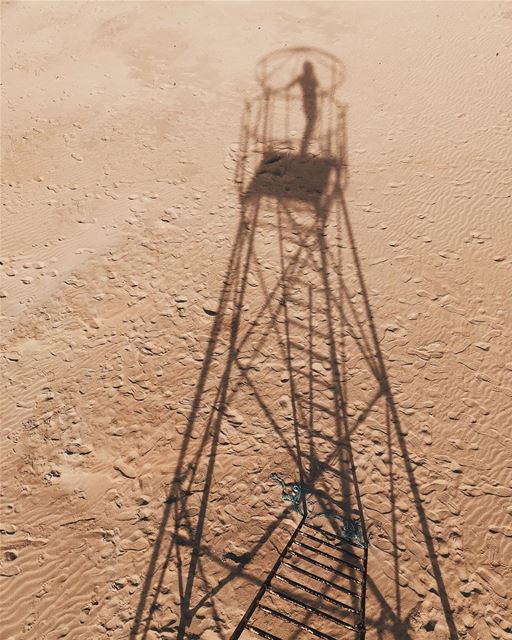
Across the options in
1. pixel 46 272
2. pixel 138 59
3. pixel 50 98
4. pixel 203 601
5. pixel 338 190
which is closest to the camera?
pixel 203 601

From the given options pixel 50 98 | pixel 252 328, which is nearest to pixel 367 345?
pixel 252 328

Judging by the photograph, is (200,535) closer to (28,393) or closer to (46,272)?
(28,393)

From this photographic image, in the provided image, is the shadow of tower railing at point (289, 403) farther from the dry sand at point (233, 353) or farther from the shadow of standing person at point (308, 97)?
the shadow of standing person at point (308, 97)

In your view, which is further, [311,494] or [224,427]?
[224,427]

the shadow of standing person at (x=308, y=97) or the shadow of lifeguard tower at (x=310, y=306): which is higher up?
the shadow of standing person at (x=308, y=97)

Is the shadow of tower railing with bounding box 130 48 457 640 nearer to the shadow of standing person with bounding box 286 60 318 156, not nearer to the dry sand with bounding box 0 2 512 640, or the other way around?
the dry sand with bounding box 0 2 512 640

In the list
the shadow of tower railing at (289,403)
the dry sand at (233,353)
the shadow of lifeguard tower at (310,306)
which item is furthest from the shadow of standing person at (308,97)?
the dry sand at (233,353)

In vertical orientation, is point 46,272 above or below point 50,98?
below

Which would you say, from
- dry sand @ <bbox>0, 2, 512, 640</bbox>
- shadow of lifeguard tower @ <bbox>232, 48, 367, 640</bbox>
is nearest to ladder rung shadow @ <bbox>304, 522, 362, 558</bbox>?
shadow of lifeguard tower @ <bbox>232, 48, 367, 640</bbox>
